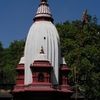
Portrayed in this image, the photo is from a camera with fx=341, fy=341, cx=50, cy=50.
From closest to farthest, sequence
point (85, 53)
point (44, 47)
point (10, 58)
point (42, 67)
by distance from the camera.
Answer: point (42, 67), point (44, 47), point (85, 53), point (10, 58)

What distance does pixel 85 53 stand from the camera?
3662 centimetres

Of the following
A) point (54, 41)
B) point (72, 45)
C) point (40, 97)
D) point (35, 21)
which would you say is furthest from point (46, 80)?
point (72, 45)

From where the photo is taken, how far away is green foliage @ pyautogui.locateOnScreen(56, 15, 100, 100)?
3581 cm

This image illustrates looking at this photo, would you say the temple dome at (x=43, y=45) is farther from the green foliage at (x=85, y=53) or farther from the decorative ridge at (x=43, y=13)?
the green foliage at (x=85, y=53)

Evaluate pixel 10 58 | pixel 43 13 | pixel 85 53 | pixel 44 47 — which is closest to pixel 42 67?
pixel 44 47

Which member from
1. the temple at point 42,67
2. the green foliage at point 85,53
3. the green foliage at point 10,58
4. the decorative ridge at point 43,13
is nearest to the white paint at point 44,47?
the temple at point 42,67

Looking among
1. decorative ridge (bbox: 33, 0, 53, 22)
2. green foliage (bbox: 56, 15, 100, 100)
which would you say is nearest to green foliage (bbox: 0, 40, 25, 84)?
green foliage (bbox: 56, 15, 100, 100)

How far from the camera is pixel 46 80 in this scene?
27.3 meters

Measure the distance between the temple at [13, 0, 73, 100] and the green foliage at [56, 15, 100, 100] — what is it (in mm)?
5331

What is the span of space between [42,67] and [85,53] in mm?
10259

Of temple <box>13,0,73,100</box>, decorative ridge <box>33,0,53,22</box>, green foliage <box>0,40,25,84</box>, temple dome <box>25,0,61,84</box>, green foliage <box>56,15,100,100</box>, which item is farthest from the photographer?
green foliage <box>0,40,25,84</box>

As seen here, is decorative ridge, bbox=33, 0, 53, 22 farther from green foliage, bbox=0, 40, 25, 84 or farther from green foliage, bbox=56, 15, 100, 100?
green foliage, bbox=0, 40, 25, 84

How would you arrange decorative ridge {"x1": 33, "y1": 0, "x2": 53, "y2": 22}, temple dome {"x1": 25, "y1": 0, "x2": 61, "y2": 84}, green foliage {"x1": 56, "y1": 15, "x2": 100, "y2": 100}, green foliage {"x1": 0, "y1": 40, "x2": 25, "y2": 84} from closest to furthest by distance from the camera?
temple dome {"x1": 25, "y1": 0, "x2": 61, "y2": 84}
decorative ridge {"x1": 33, "y1": 0, "x2": 53, "y2": 22}
green foliage {"x1": 56, "y1": 15, "x2": 100, "y2": 100}
green foliage {"x1": 0, "y1": 40, "x2": 25, "y2": 84}

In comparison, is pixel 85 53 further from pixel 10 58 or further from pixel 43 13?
pixel 10 58
